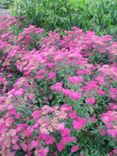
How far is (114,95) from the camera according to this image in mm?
2803

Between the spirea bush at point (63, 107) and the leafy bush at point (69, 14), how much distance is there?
88 centimetres

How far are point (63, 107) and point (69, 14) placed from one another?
6.85ft

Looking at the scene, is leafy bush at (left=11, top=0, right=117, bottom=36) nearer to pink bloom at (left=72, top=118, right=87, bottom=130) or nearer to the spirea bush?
the spirea bush

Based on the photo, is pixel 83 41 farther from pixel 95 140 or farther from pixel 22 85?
pixel 95 140

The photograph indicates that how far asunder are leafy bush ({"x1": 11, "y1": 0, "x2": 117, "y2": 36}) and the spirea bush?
88cm

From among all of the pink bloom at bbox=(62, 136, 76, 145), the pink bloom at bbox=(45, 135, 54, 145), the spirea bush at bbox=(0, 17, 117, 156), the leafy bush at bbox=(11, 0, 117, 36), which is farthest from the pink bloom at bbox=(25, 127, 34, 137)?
the leafy bush at bbox=(11, 0, 117, 36)

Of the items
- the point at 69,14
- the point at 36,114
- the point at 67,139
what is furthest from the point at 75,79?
the point at 69,14

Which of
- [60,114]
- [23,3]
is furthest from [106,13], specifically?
[60,114]

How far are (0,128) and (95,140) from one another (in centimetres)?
71

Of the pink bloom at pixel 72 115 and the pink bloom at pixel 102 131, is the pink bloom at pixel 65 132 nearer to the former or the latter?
the pink bloom at pixel 72 115

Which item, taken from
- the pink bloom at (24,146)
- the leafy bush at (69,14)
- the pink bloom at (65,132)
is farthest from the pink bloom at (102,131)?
the leafy bush at (69,14)

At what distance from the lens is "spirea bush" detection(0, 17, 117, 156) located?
2.50 m

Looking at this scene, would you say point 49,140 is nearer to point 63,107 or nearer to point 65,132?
point 65,132

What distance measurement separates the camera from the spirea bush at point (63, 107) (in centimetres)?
250
